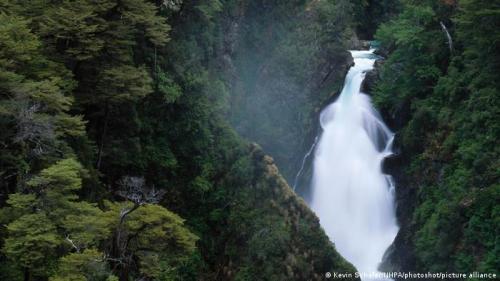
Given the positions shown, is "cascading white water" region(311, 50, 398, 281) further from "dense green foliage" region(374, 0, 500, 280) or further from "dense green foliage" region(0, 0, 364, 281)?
"dense green foliage" region(0, 0, 364, 281)

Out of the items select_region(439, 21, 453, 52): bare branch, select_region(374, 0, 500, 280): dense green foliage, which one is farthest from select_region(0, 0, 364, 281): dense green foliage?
select_region(439, 21, 453, 52): bare branch

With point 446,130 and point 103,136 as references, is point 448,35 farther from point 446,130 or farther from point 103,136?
point 103,136

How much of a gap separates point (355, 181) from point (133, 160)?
14.1m

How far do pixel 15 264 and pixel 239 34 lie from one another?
78.2 ft

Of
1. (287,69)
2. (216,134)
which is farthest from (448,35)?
(216,134)

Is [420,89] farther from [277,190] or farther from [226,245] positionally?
[226,245]

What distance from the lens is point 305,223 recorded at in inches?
941

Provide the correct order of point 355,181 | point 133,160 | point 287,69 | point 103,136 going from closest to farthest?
point 103,136 < point 133,160 < point 355,181 < point 287,69

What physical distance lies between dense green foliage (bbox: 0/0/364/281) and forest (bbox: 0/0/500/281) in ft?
0.23

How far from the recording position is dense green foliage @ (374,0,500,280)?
21562 mm

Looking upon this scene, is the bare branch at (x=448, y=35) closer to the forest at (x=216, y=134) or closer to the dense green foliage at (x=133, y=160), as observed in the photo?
the forest at (x=216, y=134)

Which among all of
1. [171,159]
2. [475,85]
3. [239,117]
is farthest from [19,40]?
[475,85]

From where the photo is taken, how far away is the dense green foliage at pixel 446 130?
2156cm

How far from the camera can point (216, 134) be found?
86.4 ft
